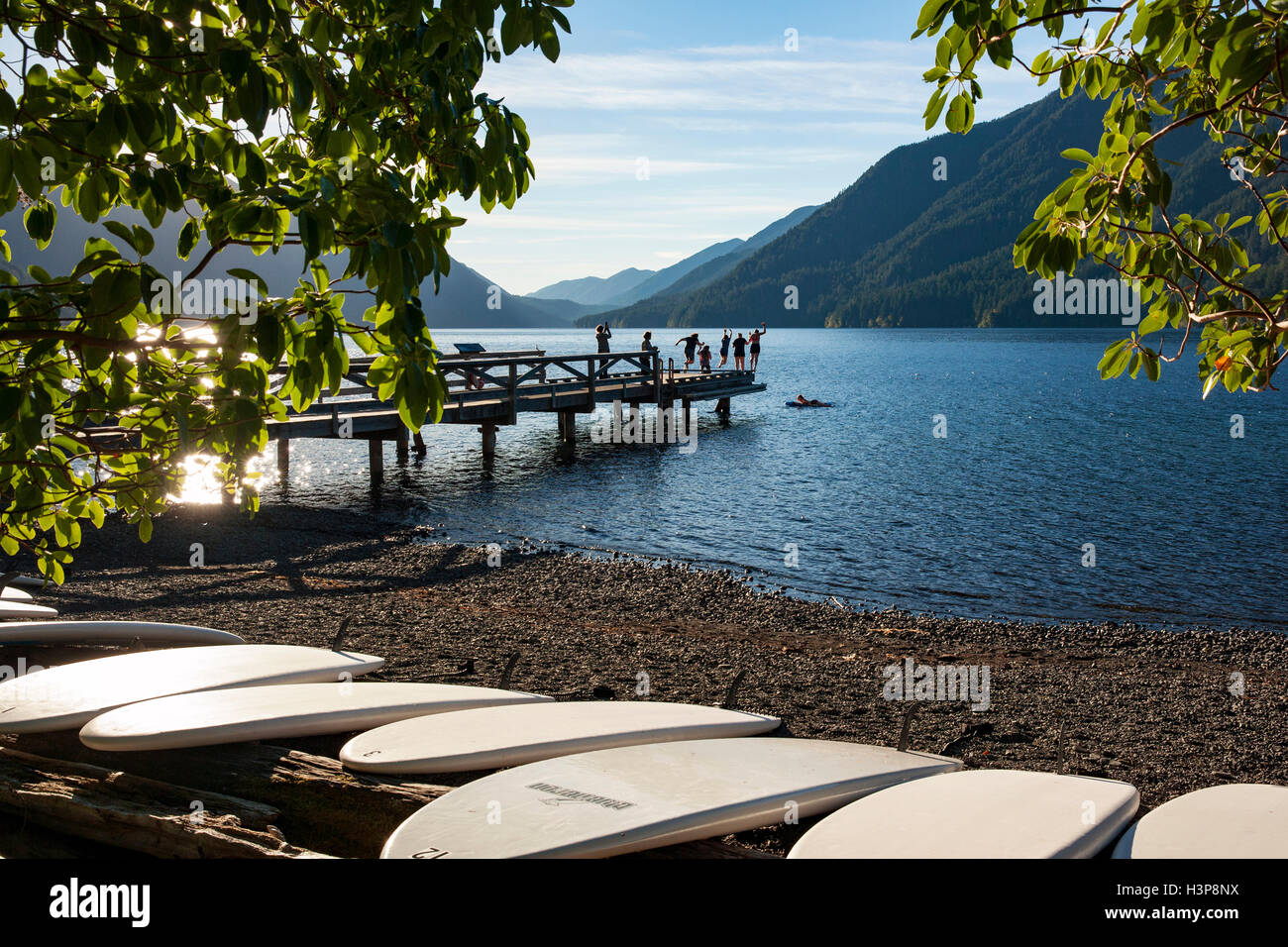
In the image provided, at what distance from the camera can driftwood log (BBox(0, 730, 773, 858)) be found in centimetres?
328

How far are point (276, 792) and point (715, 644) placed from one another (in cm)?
813

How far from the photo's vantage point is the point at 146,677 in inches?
189

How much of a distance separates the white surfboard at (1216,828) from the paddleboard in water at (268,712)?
2954 millimetres

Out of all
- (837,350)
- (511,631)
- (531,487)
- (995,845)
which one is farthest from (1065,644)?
(837,350)

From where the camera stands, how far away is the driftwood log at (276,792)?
3275 mm

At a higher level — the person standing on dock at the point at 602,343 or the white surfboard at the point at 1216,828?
the person standing on dock at the point at 602,343

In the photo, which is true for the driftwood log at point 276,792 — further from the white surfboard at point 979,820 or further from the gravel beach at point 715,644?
the white surfboard at point 979,820

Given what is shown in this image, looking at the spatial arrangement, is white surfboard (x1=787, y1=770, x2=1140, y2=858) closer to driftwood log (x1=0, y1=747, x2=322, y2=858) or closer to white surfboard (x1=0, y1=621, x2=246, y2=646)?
driftwood log (x1=0, y1=747, x2=322, y2=858)

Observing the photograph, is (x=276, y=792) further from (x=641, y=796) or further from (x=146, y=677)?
(x=146, y=677)

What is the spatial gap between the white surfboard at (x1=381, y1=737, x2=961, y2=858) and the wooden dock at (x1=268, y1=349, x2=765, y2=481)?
1497 cm

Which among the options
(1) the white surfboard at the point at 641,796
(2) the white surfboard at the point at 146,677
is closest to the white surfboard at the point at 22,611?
(2) the white surfboard at the point at 146,677

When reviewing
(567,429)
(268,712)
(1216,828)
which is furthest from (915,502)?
(268,712)
